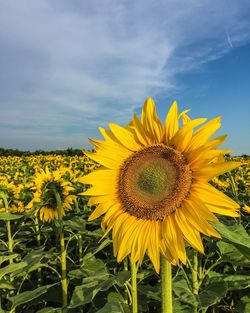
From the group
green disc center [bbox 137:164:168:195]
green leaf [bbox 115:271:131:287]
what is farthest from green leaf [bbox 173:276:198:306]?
green disc center [bbox 137:164:168:195]

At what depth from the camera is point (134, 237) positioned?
7.80ft

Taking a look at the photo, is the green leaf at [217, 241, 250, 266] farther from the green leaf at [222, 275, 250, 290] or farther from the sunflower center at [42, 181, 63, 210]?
the sunflower center at [42, 181, 63, 210]

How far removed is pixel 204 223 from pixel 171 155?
427 millimetres

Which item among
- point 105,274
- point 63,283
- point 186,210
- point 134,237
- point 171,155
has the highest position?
point 171,155

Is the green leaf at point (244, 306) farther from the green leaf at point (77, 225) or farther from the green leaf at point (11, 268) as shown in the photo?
the green leaf at point (11, 268)

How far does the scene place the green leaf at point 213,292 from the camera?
285 cm

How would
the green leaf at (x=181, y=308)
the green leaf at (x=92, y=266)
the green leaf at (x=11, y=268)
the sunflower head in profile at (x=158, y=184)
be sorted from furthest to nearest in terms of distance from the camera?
the green leaf at (x=92, y=266), the green leaf at (x=11, y=268), the green leaf at (x=181, y=308), the sunflower head in profile at (x=158, y=184)

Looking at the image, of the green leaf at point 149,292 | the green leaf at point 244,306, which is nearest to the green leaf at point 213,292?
the green leaf at point 244,306

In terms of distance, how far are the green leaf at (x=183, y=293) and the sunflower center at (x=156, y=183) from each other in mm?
740

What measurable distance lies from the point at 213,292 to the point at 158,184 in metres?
1.17

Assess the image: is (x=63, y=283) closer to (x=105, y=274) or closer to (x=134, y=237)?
(x=105, y=274)

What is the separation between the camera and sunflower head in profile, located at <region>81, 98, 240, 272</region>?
2.19 metres

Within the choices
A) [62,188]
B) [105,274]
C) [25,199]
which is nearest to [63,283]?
[105,274]

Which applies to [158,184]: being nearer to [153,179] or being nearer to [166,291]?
[153,179]
